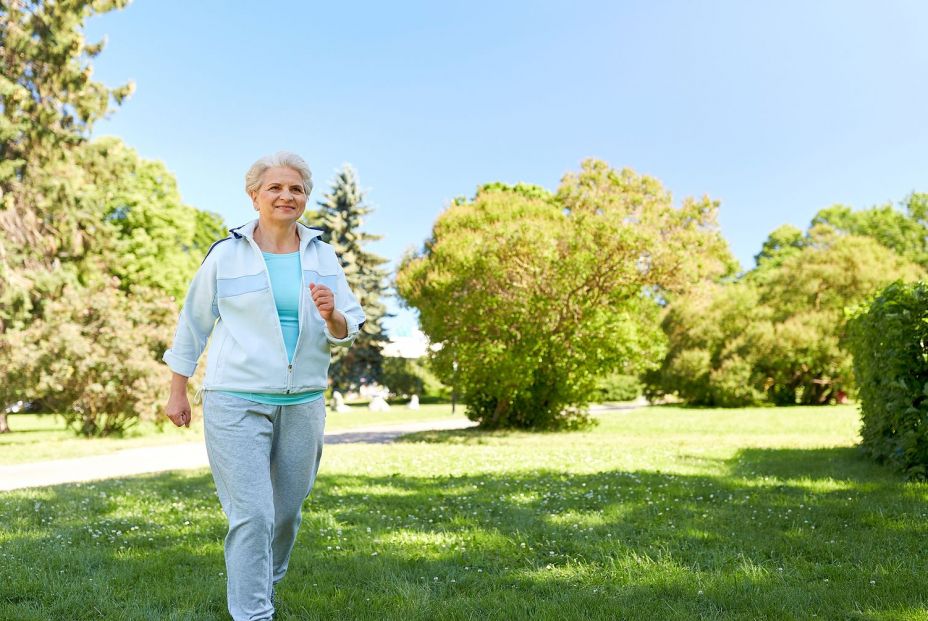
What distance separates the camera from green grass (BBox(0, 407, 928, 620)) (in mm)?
3418

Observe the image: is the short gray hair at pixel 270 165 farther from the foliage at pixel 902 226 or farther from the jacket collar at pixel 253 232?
the foliage at pixel 902 226

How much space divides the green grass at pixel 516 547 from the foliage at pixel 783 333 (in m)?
24.8

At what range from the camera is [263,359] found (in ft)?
10.1

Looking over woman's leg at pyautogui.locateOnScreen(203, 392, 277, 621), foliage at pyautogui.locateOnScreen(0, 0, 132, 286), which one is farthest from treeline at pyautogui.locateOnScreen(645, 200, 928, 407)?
woman's leg at pyautogui.locateOnScreen(203, 392, 277, 621)

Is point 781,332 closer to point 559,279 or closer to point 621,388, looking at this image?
point 621,388

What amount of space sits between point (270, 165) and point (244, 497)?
1512 mm

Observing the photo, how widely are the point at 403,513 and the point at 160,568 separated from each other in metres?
2.13

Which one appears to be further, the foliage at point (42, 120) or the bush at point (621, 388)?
the bush at point (621, 388)

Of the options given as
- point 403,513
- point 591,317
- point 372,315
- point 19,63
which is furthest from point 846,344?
point 372,315

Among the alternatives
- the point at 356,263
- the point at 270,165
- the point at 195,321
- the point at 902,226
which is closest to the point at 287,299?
the point at 195,321

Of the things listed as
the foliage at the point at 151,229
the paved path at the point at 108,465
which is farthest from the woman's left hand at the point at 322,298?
the foliage at the point at 151,229

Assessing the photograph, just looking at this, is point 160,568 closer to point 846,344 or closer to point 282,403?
point 282,403

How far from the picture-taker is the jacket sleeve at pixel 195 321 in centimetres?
321

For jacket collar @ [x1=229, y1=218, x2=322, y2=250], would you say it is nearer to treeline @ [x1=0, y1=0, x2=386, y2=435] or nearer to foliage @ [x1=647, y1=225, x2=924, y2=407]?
treeline @ [x1=0, y1=0, x2=386, y2=435]
